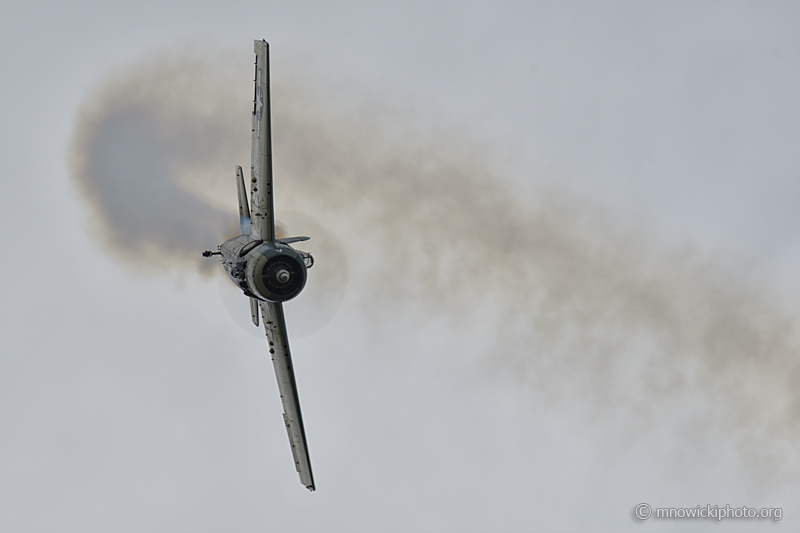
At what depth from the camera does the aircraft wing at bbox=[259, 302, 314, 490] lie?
41.2 metres

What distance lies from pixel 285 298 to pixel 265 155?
9.66 meters

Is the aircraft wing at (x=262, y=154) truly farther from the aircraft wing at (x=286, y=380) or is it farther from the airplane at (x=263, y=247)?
the aircraft wing at (x=286, y=380)

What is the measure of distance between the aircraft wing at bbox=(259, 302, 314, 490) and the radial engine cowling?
736 cm

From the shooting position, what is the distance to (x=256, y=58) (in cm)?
3284

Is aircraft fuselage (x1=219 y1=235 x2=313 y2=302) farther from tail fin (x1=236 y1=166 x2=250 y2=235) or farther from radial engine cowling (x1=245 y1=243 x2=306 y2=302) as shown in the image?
tail fin (x1=236 y1=166 x2=250 y2=235)

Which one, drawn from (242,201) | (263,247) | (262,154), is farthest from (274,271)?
(242,201)

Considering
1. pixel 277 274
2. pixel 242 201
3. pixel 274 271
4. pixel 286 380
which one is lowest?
pixel 286 380

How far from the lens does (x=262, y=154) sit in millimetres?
34031

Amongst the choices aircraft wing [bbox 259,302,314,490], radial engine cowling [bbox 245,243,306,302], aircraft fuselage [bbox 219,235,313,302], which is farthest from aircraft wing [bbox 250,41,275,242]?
aircraft wing [bbox 259,302,314,490]

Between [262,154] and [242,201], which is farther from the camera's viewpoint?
[242,201]

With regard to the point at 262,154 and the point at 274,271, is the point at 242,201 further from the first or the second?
the point at 274,271

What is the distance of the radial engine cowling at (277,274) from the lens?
33.2 m

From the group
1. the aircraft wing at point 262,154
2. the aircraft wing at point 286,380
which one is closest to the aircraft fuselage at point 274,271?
the aircraft wing at point 262,154

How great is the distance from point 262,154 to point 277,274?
817 cm
